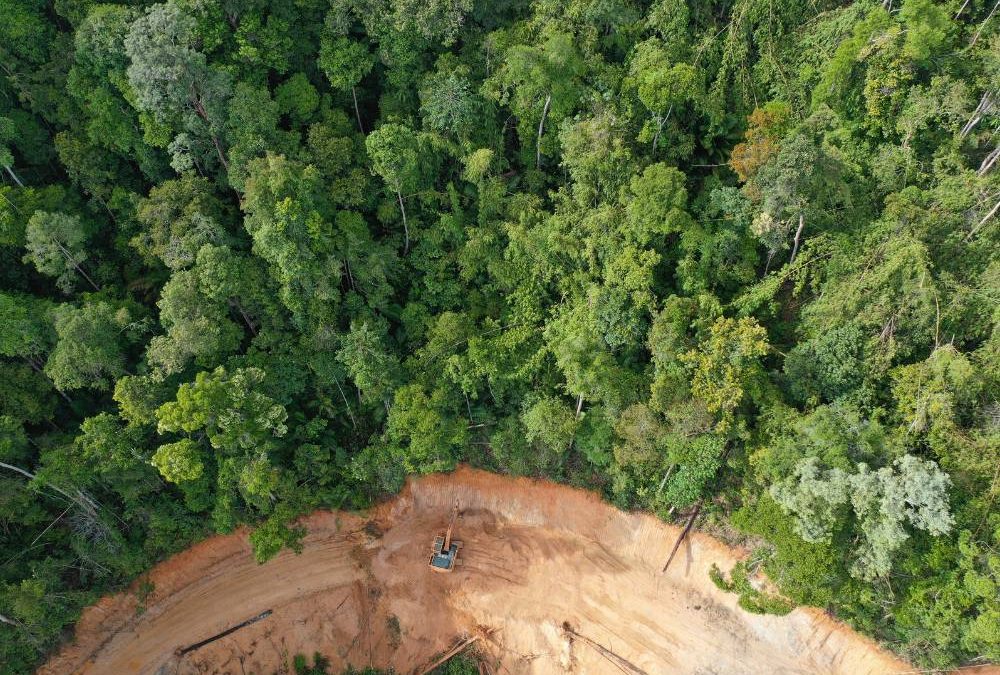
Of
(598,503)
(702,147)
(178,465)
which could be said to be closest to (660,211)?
(702,147)

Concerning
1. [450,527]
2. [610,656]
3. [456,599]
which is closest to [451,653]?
[456,599]

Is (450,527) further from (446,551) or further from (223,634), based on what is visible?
(223,634)

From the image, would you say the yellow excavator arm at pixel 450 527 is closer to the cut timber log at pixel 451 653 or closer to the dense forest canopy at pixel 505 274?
the dense forest canopy at pixel 505 274

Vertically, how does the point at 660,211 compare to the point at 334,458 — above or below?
above

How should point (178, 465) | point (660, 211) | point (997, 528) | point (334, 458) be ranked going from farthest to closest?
point (334, 458) → point (660, 211) → point (178, 465) → point (997, 528)

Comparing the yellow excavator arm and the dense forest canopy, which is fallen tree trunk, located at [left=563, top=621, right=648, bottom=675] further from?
the dense forest canopy

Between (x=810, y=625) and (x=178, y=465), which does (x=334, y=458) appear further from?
(x=810, y=625)

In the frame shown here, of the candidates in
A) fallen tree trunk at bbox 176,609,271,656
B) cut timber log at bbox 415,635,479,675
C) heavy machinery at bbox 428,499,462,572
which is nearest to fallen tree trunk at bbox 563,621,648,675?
cut timber log at bbox 415,635,479,675
